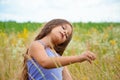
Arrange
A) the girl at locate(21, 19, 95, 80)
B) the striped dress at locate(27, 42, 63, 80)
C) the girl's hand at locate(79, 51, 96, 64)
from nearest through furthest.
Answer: the girl's hand at locate(79, 51, 96, 64) < the girl at locate(21, 19, 95, 80) < the striped dress at locate(27, 42, 63, 80)

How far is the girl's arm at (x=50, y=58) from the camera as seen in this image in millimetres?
2230

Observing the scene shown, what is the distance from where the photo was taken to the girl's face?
274 centimetres

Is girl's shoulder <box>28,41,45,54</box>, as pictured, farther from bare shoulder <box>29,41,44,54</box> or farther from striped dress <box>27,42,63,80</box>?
striped dress <box>27,42,63,80</box>

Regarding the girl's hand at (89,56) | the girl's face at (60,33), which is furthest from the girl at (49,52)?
the girl's hand at (89,56)

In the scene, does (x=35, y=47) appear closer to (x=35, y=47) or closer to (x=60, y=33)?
(x=35, y=47)

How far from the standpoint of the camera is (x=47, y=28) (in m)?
2.93

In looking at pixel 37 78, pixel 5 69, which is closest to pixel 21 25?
pixel 5 69

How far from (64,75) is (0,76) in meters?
0.51

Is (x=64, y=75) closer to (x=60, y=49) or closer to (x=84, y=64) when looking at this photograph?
(x=60, y=49)

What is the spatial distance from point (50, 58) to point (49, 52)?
0.36 m

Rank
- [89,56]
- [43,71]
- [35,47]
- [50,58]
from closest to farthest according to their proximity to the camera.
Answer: [89,56] → [50,58] → [35,47] → [43,71]

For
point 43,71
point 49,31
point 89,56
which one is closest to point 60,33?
point 49,31

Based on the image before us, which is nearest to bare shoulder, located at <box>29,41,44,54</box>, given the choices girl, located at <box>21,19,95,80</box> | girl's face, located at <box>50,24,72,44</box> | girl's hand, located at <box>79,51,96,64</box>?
girl, located at <box>21,19,95,80</box>

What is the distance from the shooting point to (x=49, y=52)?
9.34 ft
